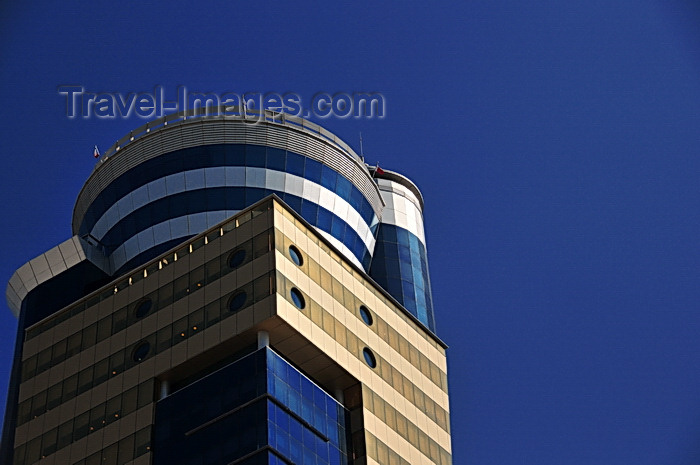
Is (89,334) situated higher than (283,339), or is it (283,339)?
(89,334)

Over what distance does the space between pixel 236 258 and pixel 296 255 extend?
11.7ft

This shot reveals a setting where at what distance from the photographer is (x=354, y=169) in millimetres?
95312

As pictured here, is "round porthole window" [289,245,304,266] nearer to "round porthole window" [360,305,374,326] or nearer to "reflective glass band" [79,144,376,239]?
"round porthole window" [360,305,374,326]

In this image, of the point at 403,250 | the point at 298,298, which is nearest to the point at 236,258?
the point at 298,298

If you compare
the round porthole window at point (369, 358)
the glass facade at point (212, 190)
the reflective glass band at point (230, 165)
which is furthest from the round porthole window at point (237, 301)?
the reflective glass band at point (230, 165)

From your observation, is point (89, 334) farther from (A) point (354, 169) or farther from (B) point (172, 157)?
(A) point (354, 169)

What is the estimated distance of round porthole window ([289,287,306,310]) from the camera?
7562cm

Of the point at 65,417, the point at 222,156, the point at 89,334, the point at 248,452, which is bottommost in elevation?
the point at 248,452

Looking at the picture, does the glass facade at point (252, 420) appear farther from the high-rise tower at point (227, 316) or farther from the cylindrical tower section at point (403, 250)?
the cylindrical tower section at point (403, 250)

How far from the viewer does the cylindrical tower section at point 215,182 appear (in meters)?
89.8

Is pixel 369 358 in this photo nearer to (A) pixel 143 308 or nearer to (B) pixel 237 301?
(B) pixel 237 301

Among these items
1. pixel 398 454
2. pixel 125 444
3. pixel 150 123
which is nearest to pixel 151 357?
pixel 125 444

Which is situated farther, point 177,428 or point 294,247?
point 294,247

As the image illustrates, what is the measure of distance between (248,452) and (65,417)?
16.8 meters
